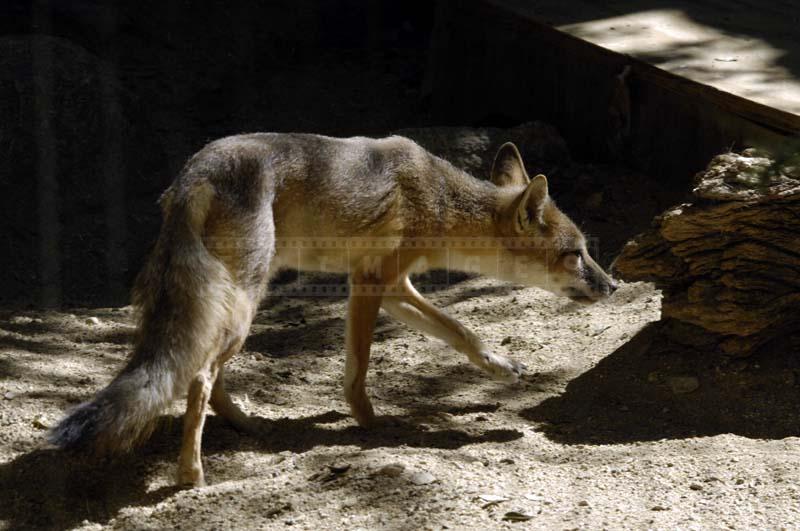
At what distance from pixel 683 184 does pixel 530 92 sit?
195 centimetres

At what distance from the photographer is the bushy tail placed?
381 cm

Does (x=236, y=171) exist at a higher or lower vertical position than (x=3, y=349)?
higher

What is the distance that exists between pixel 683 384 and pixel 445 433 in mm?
1385

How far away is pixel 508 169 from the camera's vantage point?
6207 mm

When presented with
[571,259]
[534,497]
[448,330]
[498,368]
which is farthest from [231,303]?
[571,259]

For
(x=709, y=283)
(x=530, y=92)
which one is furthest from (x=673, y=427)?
(x=530, y=92)

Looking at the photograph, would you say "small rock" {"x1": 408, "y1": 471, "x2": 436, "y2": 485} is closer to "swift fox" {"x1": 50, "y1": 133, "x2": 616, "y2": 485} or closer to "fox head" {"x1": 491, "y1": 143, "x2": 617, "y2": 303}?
"swift fox" {"x1": 50, "y1": 133, "x2": 616, "y2": 485}

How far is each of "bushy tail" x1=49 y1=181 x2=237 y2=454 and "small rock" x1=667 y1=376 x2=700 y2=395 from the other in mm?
2551

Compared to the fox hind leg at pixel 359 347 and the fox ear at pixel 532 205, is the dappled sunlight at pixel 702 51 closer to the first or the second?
the fox ear at pixel 532 205

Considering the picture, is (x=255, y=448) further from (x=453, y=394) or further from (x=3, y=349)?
(x=3, y=349)

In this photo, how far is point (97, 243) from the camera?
793cm

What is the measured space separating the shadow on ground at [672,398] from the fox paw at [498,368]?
0.27 meters

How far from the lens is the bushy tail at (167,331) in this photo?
3811mm

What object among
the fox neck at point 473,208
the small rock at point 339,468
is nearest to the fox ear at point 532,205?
the fox neck at point 473,208
